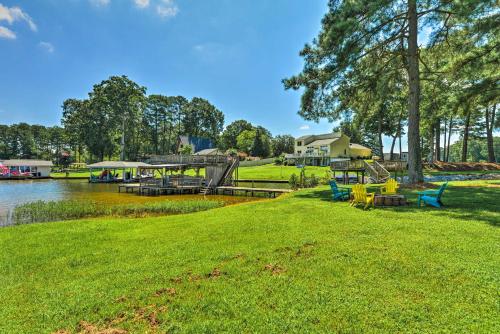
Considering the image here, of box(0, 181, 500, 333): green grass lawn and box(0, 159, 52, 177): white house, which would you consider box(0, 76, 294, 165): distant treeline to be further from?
box(0, 181, 500, 333): green grass lawn

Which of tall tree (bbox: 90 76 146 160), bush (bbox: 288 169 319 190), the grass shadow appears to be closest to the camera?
the grass shadow

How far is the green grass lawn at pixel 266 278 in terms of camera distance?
3551 millimetres

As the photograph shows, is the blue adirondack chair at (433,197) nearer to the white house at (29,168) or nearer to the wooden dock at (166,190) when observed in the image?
the wooden dock at (166,190)

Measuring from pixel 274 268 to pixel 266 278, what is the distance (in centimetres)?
42

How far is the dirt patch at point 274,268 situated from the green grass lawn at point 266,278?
0.11ft

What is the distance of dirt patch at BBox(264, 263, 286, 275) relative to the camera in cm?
488

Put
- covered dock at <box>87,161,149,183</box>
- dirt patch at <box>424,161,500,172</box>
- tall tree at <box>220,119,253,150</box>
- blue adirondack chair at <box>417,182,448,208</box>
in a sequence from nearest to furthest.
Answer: blue adirondack chair at <box>417,182,448,208</box>, dirt patch at <box>424,161,500,172</box>, covered dock at <box>87,161,149,183</box>, tall tree at <box>220,119,253,150</box>

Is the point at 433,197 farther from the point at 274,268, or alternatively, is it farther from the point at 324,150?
the point at 324,150

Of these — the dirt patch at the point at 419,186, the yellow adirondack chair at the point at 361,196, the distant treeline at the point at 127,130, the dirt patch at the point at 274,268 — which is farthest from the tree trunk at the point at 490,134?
the distant treeline at the point at 127,130

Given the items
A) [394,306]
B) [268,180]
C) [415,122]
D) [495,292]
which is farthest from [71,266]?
[268,180]

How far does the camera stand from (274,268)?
505cm

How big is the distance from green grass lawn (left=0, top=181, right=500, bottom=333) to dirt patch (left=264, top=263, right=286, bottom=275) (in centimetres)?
3

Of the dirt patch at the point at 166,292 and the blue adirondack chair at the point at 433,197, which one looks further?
the blue adirondack chair at the point at 433,197

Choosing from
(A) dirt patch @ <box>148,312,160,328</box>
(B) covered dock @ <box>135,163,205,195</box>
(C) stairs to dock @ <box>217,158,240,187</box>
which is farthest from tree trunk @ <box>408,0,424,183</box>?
(B) covered dock @ <box>135,163,205,195</box>
